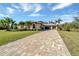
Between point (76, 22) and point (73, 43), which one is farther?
point (76, 22)

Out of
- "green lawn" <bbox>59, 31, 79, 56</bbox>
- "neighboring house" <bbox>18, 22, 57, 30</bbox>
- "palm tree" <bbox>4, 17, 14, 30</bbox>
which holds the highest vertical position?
"palm tree" <bbox>4, 17, 14, 30</bbox>

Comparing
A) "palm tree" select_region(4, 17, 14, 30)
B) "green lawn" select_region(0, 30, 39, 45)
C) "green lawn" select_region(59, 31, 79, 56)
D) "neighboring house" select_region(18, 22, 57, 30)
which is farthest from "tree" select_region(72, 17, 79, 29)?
"palm tree" select_region(4, 17, 14, 30)

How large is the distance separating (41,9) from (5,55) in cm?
229

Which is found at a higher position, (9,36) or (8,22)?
(8,22)

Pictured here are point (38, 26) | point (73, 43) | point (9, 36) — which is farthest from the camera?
point (9, 36)

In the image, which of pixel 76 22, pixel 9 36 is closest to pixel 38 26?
pixel 76 22

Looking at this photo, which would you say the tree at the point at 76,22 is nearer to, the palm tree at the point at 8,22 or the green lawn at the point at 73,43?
the green lawn at the point at 73,43

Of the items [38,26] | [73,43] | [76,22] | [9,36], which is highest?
[76,22]

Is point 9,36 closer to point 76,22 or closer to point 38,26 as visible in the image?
point 38,26

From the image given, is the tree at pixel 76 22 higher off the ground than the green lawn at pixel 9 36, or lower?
higher

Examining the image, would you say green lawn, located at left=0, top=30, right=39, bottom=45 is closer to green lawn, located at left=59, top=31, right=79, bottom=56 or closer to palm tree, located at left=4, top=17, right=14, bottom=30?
palm tree, located at left=4, top=17, right=14, bottom=30

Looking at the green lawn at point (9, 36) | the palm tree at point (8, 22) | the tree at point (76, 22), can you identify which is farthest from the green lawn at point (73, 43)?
the palm tree at point (8, 22)

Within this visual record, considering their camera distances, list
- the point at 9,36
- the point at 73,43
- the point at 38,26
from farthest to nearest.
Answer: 1. the point at 9,36
2. the point at 38,26
3. the point at 73,43

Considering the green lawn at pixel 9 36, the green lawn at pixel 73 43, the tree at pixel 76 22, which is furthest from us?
the green lawn at pixel 9 36
